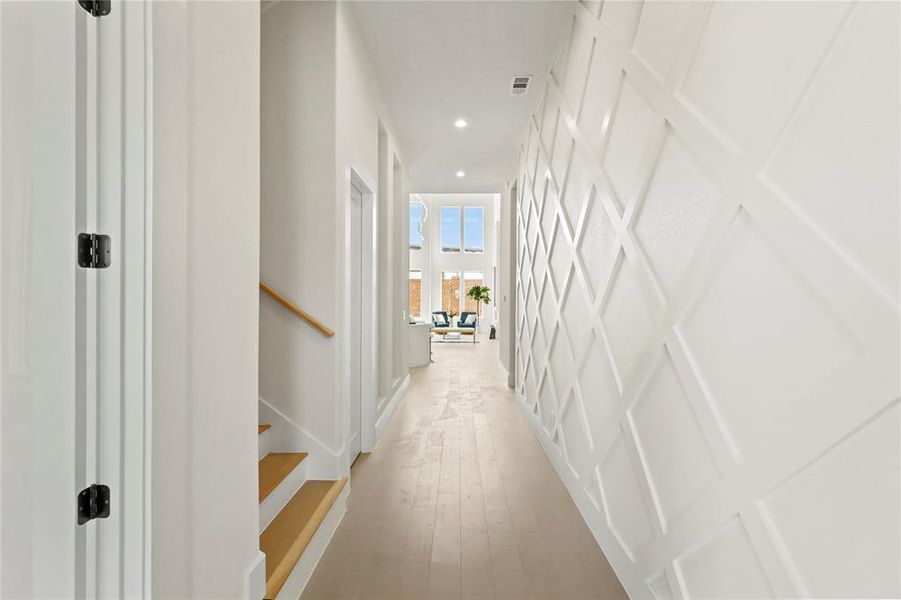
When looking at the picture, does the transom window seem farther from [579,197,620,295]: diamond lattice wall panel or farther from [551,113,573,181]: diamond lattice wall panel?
[579,197,620,295]: diamond lattice wall panel

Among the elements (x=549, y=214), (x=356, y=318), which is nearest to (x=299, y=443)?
(x=356, y=318)

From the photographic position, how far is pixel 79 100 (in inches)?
42.1

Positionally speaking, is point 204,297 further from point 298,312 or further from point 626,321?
point 626,321

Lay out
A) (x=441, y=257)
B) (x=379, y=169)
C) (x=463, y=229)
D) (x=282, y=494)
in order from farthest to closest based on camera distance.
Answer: (x=463, y=229) < (x=441, y=257) < (x=379, y=169) < (x=282, y=494)

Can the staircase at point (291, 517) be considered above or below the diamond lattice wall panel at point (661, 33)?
below

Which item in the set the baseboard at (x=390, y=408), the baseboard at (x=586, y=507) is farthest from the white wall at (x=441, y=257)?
the baseboard at (x=586, y=507)

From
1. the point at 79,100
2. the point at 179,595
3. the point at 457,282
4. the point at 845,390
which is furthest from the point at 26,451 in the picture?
the point at 457,282

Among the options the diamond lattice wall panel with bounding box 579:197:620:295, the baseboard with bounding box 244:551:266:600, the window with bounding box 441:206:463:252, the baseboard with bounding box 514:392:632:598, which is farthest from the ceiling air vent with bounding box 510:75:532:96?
the window with bounding box 441:206:463:252

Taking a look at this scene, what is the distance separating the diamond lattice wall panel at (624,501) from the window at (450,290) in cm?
1347

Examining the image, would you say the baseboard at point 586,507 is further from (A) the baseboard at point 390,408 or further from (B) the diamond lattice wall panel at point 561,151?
(B) the diamond lattice wall panel at point 561,151

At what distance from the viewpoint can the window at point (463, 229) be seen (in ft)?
51.8

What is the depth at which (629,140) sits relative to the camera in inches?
82.3

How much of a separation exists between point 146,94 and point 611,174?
6.23 feet

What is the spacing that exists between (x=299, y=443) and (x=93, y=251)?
1.90 metres
